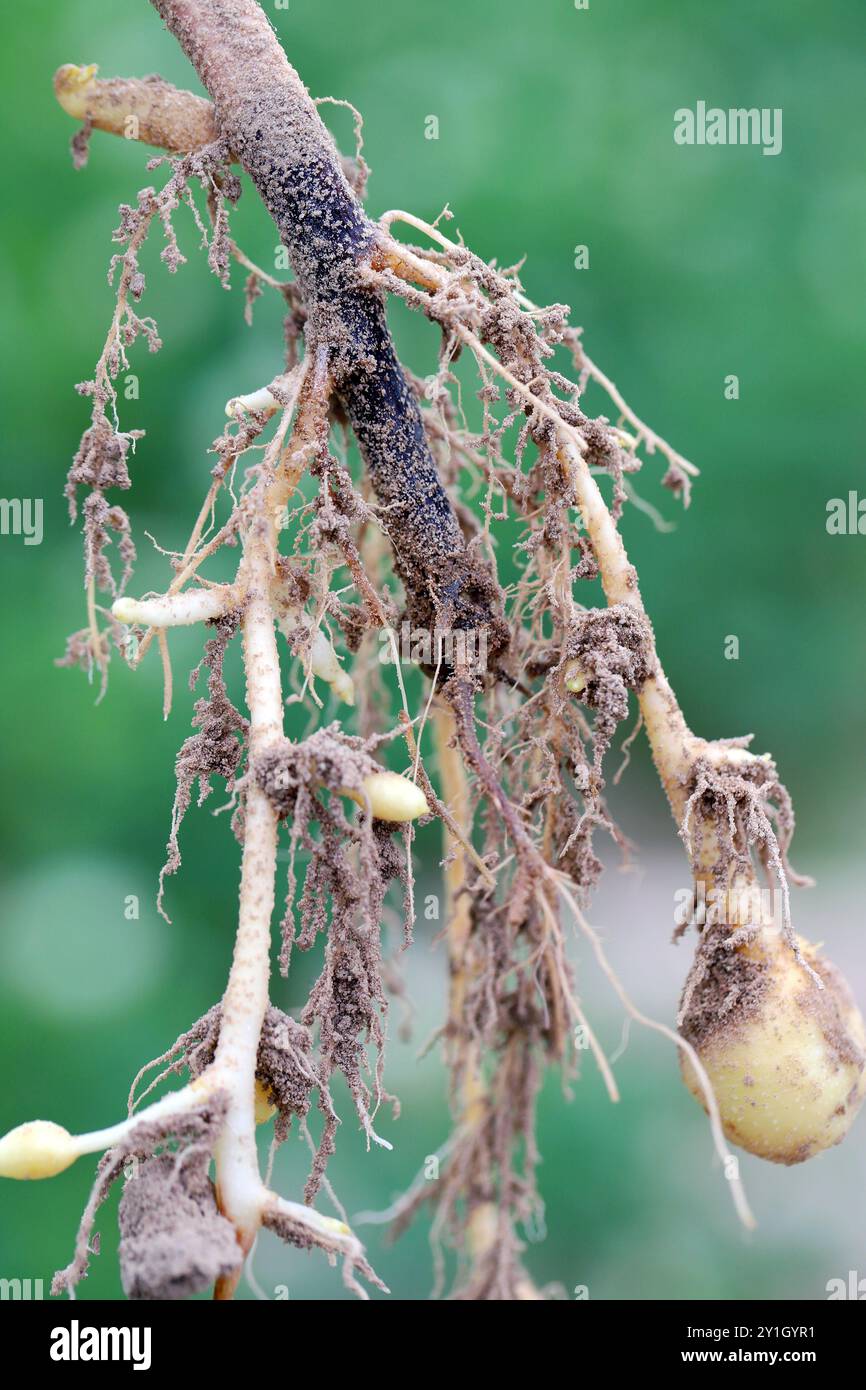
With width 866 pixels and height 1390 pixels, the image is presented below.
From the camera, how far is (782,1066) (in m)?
0.59

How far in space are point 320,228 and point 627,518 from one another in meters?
1.36

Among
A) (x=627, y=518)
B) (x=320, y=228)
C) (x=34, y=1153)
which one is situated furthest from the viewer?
(x=627, y=518)

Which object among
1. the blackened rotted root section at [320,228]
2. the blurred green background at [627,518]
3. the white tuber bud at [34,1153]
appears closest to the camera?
the white tuber bud at [34,1153]

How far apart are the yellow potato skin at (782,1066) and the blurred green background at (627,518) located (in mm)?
591

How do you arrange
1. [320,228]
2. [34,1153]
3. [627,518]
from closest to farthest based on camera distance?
[34,1153] < [320,228] < [627,518]

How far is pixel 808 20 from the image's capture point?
1812mm

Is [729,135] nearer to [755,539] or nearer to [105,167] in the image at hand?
[755,539]

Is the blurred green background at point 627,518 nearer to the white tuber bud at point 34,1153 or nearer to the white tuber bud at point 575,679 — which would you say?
the white tuber bud at point 575,679

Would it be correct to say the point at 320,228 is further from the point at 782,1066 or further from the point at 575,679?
the point at 782,1066

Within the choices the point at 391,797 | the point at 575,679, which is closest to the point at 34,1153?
the point at 391,797

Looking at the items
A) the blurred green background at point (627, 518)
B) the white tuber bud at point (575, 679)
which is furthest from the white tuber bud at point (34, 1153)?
the blurred green background at point (627, 518)

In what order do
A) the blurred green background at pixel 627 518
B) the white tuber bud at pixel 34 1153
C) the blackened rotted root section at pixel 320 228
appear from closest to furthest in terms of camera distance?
the white tuber bud at pixel 34 1153
the blackened rotted root section at pixel 320 228
the blurred green background at pixel 627 518

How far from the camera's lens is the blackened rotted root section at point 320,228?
54 centimetres

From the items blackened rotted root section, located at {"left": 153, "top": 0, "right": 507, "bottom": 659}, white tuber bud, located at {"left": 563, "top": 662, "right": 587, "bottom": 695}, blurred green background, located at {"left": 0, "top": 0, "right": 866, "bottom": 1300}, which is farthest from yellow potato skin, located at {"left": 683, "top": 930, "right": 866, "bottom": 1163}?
blurred green background, located at {"left": 0, "top": 0, "right": 866, "bottom": 1300}
